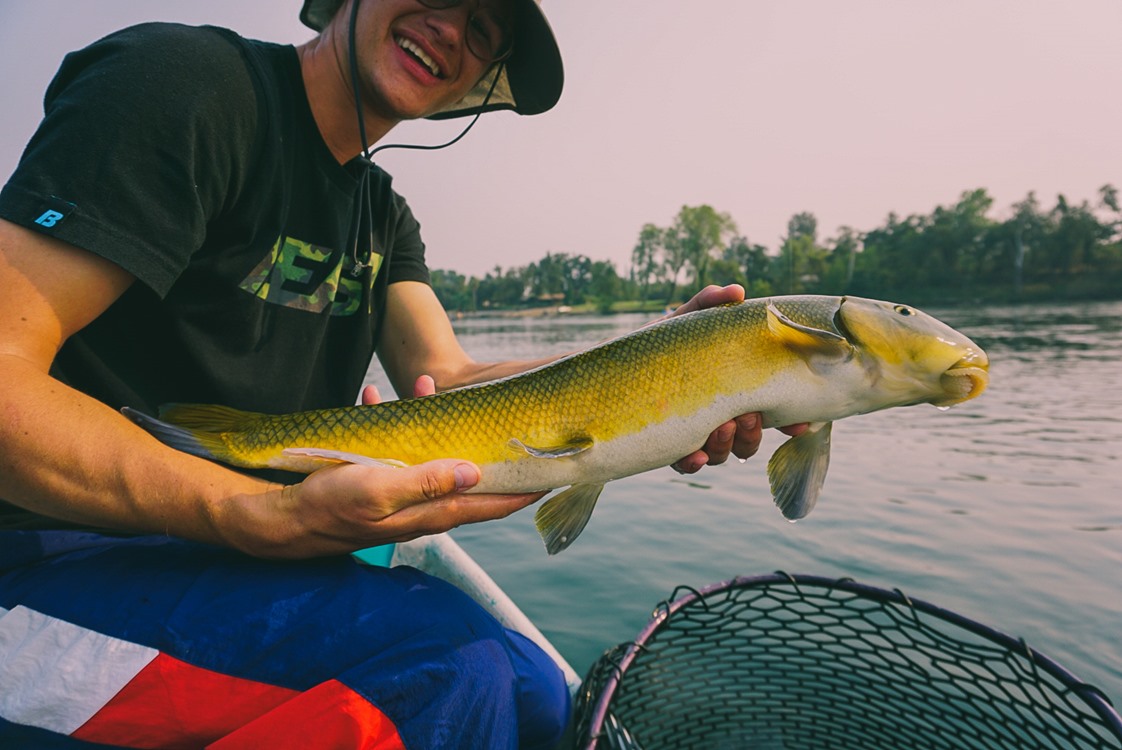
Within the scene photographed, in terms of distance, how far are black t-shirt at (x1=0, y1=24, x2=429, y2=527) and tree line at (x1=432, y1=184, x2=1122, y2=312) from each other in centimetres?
6309

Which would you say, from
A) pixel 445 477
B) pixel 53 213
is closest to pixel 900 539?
pixel 445 477

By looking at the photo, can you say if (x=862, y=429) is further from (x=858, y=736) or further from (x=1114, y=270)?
(x=1114, y=270)

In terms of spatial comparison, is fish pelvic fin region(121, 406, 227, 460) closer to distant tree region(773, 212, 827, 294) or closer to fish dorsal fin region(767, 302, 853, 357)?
fish dorsal fin region(767, 302, 853, 357)

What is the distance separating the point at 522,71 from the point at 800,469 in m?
2.30

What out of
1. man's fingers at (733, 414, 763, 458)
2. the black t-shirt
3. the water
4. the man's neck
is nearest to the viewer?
the black t-shirt

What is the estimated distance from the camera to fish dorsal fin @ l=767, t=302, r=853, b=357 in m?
2.15

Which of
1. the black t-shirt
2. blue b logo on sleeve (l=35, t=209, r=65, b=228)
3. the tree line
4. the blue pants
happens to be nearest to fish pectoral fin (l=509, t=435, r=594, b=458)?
the blue pants

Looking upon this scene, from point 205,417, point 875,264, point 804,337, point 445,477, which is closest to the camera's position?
point 445,477

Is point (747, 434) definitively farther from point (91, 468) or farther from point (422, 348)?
point (91, 468)

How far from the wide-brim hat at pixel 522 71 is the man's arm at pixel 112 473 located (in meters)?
1.89

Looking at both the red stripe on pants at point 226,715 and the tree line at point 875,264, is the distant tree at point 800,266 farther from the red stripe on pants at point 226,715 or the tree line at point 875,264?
the red stripe on pants at point 226,715

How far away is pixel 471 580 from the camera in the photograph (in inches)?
144

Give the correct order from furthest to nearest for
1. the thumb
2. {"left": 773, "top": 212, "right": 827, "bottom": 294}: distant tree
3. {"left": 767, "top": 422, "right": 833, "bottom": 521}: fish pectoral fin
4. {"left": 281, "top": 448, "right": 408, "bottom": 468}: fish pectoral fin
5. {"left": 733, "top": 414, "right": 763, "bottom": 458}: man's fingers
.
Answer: {"left": 773, "top": 212, "right": 827, "bottom": 294}: distant tree → {"left": 767, "top": 422, "right": 833, "bottom": 521}: fish pectoral fin → {"left": 733, "top": 414, "right": 763, "bottom": 458}: man's fingers → {"left": 281, "top": 448, "right": 408, "bottom": 468}: fish pectoral fin → the thumb

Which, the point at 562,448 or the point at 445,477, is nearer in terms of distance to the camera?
the point at 445,477
